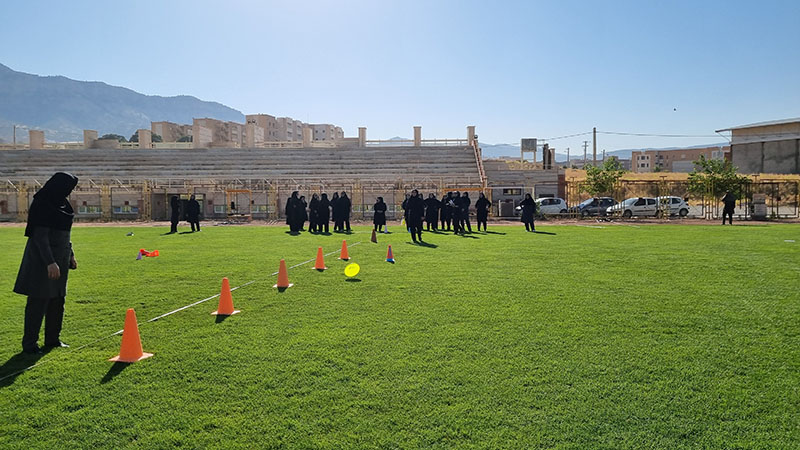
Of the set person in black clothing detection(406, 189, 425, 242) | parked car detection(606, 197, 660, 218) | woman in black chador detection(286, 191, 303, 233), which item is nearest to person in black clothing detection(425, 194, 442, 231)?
woman in black chador detection(286, 191, 303, 233)

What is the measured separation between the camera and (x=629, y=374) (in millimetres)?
5129

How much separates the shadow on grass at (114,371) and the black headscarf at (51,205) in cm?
168

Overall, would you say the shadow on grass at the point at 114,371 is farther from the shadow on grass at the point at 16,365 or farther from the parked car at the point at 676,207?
the parked car at the point at 676,207

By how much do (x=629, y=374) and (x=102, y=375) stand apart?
191 inches

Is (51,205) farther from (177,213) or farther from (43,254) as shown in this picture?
(177,213)

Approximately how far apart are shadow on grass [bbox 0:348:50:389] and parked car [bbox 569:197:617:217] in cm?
3372

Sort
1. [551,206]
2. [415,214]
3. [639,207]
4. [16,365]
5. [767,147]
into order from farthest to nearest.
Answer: [767,147] → [551,206] → [639,207] → [415,214] → [16,365]

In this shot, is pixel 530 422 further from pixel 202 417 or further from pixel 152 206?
pixel 152 206

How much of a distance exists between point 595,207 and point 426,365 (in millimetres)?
33709

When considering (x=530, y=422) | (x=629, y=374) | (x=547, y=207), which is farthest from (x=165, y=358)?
(x=547, y=207)

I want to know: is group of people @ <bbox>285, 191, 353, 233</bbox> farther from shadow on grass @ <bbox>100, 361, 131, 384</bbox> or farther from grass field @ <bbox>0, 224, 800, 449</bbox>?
shadow on grass @ <bbox>100, 361, 131, 384</bbox>

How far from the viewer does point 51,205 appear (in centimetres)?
598

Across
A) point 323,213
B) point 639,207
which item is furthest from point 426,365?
point 639,207

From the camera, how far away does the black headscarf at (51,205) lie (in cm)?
592
